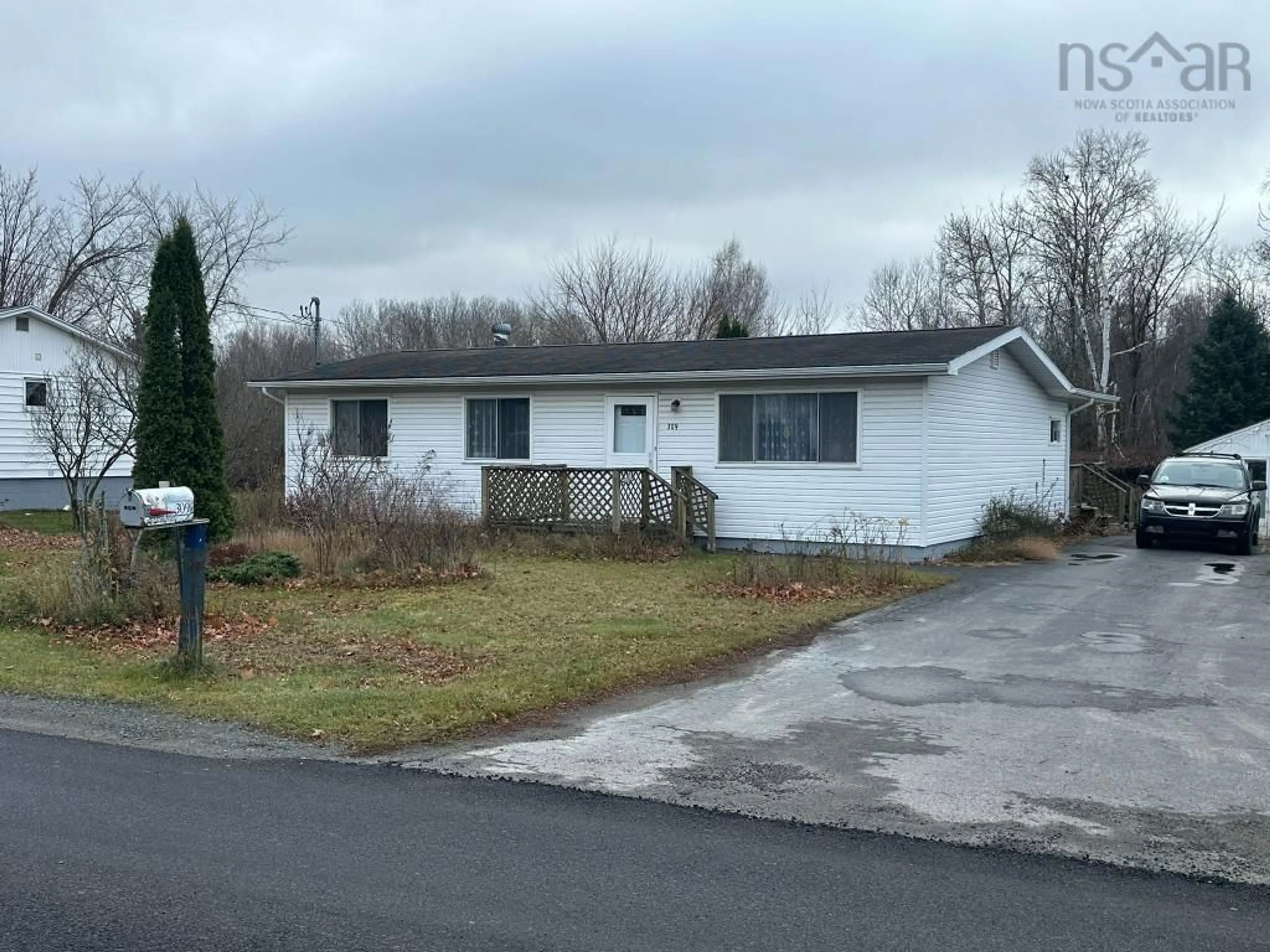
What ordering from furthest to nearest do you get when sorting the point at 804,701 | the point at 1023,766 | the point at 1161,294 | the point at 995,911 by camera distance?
1. the point at 1161,294
2. the point at 804,701
3. the point at 1023,766
4. the point at 995,911

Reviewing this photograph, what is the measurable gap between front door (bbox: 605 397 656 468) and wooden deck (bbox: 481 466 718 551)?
1.31 feet

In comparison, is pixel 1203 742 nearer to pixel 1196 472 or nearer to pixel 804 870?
pixel 804 870

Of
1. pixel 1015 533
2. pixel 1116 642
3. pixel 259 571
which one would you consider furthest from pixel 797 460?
pixel 259 571

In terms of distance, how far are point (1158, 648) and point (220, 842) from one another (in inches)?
337

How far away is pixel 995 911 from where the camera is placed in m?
4.39

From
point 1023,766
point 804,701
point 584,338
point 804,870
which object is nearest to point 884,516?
point 804,701

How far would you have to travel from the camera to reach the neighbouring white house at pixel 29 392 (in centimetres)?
2627

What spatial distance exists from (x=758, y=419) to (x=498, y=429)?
5.07 metres

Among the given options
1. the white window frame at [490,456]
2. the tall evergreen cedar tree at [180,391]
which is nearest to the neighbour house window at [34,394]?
the white window frame at [490,456]

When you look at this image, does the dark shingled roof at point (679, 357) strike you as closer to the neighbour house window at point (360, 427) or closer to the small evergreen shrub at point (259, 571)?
the neighbour house window at point (360, 427)

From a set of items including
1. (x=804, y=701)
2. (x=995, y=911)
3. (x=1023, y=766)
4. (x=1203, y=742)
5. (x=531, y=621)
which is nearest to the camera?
(x=995, y=911)

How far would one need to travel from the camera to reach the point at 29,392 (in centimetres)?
2684

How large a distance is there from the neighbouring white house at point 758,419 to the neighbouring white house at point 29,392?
7.20 m

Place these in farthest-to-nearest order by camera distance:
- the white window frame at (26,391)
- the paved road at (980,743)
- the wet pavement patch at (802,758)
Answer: the white window frame at (26,391) < the wet pavement patch at (802,758) < the paved road at (980,743)
